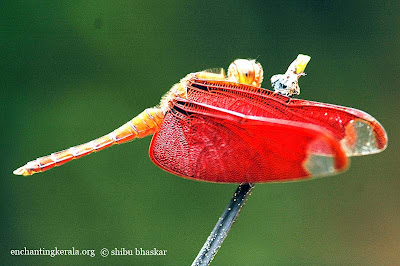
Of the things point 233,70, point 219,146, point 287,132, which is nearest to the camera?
point 287,132

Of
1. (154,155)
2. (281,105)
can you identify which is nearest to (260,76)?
(281,105)

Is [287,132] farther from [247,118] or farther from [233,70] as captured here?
[233,70]

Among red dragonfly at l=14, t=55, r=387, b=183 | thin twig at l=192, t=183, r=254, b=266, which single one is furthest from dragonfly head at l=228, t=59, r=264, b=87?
thin twig at l=192, t=183, r=254, b=266

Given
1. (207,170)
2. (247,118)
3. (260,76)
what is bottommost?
(207,170)

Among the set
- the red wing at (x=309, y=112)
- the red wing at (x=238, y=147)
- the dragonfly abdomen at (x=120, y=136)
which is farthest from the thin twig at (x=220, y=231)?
the dragonfly abdomen at (x=120, y=136)

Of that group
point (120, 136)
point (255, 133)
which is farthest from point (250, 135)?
point (120, 136)

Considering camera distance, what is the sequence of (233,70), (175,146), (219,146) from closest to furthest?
(219,146)
(175,146)
(233,70)

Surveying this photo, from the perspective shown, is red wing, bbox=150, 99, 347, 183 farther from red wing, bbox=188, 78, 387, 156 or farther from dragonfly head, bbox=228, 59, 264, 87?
dragonfly head, bbox=228, 59, 264, 87
